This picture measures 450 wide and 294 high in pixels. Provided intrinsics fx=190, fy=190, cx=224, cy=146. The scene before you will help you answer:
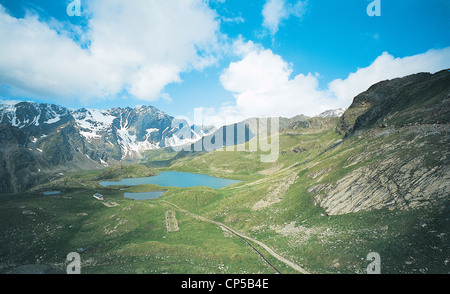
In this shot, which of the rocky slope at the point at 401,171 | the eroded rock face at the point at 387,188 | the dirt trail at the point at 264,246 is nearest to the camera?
the dirt trail at the point at 264,246

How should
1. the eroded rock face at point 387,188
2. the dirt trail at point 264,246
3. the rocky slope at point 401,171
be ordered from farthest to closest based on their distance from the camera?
the rocky slope at point 401,171, the eroded rock face at point 387,188, the dirt trail at point 264,246

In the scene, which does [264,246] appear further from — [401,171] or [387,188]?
[401,171]

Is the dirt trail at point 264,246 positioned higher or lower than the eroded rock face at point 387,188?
lower

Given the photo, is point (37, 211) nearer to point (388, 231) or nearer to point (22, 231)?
point (22, 231)

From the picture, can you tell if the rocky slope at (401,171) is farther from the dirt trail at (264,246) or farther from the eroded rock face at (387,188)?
the dirt trail at (264,246)

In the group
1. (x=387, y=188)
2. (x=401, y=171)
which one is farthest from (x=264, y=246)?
(x=401, y=171)

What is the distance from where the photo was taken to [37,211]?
57812mm

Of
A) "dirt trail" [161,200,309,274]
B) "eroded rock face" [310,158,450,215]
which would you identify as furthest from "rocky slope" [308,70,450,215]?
"dirt trail" [161,200,309,274]

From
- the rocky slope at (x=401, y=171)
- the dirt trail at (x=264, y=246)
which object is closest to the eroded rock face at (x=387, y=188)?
the rocky slope at (x=401, y=171)

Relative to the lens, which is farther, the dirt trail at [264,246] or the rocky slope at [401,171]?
the rocky slope at [401,171]

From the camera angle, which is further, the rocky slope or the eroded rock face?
the rocky slope

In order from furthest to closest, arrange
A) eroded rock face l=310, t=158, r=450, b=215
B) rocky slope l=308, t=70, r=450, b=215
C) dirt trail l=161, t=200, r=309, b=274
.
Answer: rocky slope l=308, t=70, r=450, b=215, eroded rock face l=310, t=158, r=450, b=215, dirt trail l=161, t=200, r=309, b=274

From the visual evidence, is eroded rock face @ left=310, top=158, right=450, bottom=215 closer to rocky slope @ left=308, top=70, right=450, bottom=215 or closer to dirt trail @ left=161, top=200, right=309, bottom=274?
rocky slope @ left=308, top=70, right=450, bottom=215

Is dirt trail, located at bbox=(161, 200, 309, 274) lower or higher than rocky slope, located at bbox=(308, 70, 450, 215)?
lower
